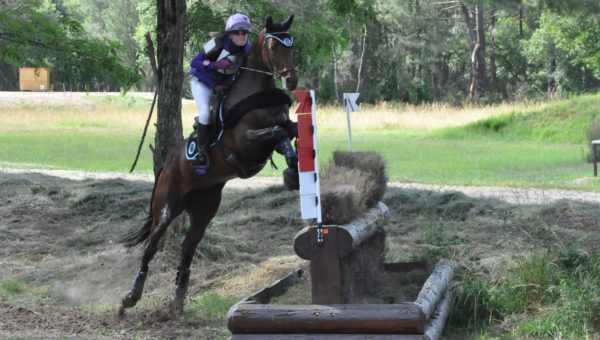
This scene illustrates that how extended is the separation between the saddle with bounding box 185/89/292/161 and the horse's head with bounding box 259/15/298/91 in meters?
0.28

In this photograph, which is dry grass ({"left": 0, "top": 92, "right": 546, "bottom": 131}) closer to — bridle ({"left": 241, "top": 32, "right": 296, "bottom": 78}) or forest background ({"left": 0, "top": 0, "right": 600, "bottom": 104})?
forest background ({"left": 0, "top": 0, "right": 600, "bottom": 104})

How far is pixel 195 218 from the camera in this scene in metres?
9.63

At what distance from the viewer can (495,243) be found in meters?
11.2

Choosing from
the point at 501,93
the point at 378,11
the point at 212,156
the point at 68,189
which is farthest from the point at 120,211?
the point at 501,93

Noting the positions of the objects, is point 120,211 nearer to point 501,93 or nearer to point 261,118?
point 261,118

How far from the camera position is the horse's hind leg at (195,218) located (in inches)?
374

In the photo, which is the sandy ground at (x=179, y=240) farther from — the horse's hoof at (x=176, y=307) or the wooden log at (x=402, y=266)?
the wooden log at (x=402, y=266)

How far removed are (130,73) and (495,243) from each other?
24.0ft

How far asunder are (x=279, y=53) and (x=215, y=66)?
2.89ft

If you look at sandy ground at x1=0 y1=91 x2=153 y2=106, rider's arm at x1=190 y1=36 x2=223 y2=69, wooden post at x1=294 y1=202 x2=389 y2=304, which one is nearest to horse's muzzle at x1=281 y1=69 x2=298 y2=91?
rider's arm at x1=190 y1=36 x2=223 y2=69

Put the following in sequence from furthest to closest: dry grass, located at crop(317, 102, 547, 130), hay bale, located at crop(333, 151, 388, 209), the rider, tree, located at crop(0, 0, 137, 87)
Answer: dry grass, located at crop(317, 102, 547, 130)
tree, located at crop(0, 0, 137, 87)
hay bale, located at crop(333, 151, 388, 209)
the rider

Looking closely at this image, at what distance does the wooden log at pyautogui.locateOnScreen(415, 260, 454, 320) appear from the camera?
7.14 m

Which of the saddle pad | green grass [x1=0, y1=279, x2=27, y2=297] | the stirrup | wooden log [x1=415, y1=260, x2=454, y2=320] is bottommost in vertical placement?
green grass [x1=0, y1=279, x2=27, y2=297]

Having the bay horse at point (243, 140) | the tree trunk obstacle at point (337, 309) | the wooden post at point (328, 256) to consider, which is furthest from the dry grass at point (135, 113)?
the wooden post at point (328, 256)
